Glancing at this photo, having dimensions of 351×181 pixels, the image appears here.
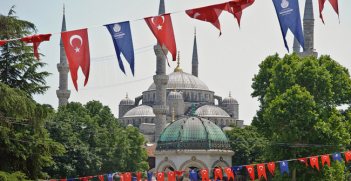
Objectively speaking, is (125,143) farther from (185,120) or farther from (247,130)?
(247,130)

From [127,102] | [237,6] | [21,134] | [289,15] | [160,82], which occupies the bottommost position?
[21,134]

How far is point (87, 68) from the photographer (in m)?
18.4

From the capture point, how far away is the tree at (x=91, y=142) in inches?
1581

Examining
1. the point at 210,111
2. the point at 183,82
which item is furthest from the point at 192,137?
the point at 183,82

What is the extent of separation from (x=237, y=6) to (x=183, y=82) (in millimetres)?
86320

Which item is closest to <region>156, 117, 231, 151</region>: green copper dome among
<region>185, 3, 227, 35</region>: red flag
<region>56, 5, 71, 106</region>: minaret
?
<region>185, 3, 227, 35</region>: red flag

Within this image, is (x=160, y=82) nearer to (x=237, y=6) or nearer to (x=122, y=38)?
(x=122, y=38)

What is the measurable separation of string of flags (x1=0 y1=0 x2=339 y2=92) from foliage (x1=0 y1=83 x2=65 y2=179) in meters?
4.71

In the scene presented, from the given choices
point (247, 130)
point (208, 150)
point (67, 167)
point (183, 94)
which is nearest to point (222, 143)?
point (208, 150)

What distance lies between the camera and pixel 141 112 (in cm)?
10056

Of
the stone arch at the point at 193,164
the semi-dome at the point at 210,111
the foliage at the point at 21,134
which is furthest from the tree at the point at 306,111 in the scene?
the semi-dome at the point at 210,111

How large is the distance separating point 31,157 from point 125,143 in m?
27.1

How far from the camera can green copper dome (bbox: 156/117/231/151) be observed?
40.0 meters

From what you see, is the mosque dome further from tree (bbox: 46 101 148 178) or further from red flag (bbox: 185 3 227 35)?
red flag (bbox: 185 3 227 35)
